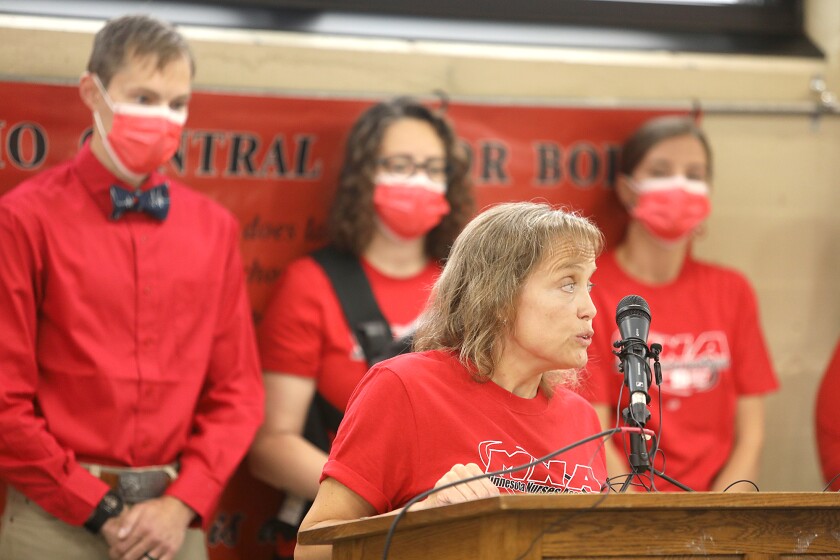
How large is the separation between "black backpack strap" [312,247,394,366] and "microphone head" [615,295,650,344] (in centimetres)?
167

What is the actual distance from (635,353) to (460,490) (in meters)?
0.43

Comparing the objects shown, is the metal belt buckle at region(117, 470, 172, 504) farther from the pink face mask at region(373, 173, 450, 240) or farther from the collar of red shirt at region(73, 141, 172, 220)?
the pink face mask at region(373, 173, 450, 240)

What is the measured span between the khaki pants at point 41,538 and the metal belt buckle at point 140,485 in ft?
0.47

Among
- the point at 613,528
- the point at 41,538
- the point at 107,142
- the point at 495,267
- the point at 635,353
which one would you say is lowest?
the point at 41,538

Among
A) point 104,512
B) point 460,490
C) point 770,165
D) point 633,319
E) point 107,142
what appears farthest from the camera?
point 770,165

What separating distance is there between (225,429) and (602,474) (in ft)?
4.46

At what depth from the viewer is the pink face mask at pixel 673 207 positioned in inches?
172

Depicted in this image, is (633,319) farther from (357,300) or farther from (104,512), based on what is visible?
(357,300)

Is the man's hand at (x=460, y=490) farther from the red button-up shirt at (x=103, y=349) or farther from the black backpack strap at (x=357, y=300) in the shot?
the black backpack strap at (x=357, y=300)

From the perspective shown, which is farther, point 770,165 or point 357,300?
point 770,165

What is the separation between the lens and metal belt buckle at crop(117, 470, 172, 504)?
11.0 feet

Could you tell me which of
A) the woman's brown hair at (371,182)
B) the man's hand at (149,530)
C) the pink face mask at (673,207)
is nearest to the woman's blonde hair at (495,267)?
the man's hand at (149,530)

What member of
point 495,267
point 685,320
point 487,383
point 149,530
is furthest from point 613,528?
point 685,320

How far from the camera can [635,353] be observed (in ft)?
7.32
